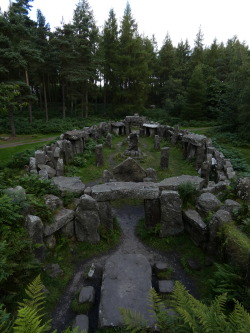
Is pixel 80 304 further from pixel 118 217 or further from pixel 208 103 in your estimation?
pixel 208 103

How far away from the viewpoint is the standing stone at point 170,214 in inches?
291

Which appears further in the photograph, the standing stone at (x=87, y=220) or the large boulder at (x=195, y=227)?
the standing stone at (x=87, y=220)

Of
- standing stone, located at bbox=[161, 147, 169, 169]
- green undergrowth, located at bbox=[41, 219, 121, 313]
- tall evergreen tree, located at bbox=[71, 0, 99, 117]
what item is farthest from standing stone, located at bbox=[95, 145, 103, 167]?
tall evergreen tree, located at bbox=[71, 0, 99, 117]

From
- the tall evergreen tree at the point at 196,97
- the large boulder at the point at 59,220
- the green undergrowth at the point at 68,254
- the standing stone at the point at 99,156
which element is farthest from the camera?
the tall evergreen tree at the point at 196,97

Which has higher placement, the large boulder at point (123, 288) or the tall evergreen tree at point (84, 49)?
the tall evergreen tree at point (84, 49)

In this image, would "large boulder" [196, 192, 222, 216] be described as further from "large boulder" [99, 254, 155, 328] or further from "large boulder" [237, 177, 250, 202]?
"large boulder" [99, 254, 155, 328]

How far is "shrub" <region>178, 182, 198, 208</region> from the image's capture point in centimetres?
773

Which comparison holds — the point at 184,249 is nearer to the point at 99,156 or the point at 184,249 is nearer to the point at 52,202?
the point at 52,202

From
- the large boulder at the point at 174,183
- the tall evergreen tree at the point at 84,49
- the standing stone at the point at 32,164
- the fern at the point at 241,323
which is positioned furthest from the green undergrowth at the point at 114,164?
the tall evergreen tree at the point at 84,49

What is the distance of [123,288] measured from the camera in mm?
5379

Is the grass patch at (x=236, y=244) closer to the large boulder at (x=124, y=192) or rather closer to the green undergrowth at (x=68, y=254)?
the large boulder at (x=124, y=192)

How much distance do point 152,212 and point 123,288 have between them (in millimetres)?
3010

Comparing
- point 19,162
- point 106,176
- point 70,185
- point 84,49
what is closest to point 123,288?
point 70,185

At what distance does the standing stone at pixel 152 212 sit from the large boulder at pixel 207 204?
139 centimetres
